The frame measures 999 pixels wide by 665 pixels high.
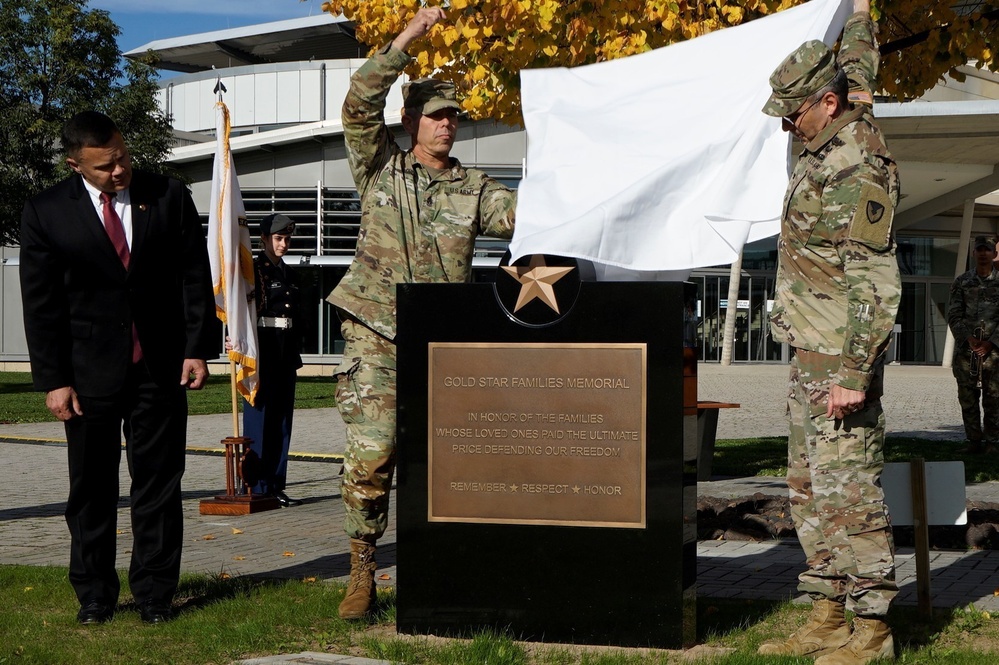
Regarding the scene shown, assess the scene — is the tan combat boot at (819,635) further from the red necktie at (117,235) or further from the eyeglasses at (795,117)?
the red necktie at (117,235)

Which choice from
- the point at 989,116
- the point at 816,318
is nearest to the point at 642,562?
the point at 816,318

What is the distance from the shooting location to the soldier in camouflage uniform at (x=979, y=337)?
43.7 ft

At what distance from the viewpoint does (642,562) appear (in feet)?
15.5

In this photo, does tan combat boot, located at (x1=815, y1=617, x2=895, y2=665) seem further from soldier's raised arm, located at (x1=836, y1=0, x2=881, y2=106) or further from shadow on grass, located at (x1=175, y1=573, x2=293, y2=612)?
shadow on grass, located at (x1=175, y1=573, x2=293, y2=612)

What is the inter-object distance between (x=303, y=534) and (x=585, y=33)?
12.7ft

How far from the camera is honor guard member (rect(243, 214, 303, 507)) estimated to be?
9.62 meters

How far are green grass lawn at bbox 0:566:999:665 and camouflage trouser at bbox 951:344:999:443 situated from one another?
324 inches

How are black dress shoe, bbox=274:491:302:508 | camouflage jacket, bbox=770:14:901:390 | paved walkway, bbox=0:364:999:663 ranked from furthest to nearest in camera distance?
black dress shoe, bbox=274:491:302:508, paved walkway, bbox=0:364:999:663, camouflage jacket, bbox=770:14:901:390

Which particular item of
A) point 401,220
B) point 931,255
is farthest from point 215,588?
point 931,255

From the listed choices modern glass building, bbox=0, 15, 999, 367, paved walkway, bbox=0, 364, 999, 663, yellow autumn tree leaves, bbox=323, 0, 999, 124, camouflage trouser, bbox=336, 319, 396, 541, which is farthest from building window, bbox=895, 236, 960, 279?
camouflage trouser, bbox=336, 319, 396, 541

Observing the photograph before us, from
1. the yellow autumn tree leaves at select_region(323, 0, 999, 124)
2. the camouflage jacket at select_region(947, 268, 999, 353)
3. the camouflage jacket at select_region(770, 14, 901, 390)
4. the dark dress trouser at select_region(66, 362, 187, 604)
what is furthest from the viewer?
the camouflage jacket at select_region(947, 268, 999, 353)

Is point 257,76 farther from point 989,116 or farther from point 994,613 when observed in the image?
point 994,613

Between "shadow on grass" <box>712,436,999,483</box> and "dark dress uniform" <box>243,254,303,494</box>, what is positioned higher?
"dark dress uniform" <box>243,254,303,494</box>

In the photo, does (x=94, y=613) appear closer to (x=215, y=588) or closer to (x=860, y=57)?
(x=215, y=588)
